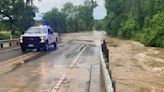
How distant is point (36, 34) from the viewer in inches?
1260

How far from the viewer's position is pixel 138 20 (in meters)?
73.2

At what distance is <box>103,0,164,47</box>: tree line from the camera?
4852 cm

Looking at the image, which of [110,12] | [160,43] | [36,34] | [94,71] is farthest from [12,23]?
[94,71]

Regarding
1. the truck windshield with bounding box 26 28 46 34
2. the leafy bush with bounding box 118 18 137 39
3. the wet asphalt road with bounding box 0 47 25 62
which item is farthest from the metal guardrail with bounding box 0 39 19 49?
the leafy bush with bounding box 118 18 137 39

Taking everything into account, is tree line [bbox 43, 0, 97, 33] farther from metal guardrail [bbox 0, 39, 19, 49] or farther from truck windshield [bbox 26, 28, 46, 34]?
truck windshield [bbox 26, 28, 46, 34]

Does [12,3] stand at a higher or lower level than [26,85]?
higher

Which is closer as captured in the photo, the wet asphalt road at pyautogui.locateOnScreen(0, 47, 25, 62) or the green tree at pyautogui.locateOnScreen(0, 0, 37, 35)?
the wet asphalt road at pyautogui.locateOnScreen(0, 47, 25, 62)

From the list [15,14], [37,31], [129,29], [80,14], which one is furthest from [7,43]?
[80,14]

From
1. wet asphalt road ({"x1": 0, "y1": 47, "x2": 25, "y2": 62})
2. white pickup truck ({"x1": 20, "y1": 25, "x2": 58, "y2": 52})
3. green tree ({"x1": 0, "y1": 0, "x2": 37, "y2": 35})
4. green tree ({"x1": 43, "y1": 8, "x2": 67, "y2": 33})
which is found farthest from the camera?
green tree ({"x1": 43, "y1": 8, "x2": 67, "y2": 33})

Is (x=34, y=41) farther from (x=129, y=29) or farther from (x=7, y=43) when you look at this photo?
(x=129, y=29)

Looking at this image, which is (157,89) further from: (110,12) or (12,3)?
(110,12)

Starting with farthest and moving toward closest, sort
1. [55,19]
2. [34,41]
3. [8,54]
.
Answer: [55,19]
[34,41]
[8,54]

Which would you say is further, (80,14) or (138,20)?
(80,14)

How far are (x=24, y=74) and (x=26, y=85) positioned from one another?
3.06 metres
